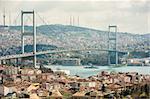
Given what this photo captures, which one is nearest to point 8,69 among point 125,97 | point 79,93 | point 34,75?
point 34,75

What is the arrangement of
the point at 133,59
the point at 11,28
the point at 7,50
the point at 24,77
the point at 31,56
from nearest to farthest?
the point at 24,77
the point at 31,56
the point at 7,50
the point at 133,59
the point at 11,28

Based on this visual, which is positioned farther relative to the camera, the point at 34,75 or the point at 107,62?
the point at 107,62

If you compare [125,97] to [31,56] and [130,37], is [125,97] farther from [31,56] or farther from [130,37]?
[130,37]

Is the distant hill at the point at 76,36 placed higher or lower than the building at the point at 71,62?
higher

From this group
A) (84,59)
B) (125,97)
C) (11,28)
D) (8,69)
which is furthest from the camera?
(11,28)

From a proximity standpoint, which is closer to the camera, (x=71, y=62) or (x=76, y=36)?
(x=71, y=62)

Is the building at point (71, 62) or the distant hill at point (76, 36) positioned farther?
the distant hill at point (76, 36)

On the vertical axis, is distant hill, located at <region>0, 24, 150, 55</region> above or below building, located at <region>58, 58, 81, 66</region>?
above

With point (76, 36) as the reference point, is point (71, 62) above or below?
below

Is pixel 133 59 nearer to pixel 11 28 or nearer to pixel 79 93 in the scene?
pixel 11 28

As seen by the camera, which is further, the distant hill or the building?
the distant hill
